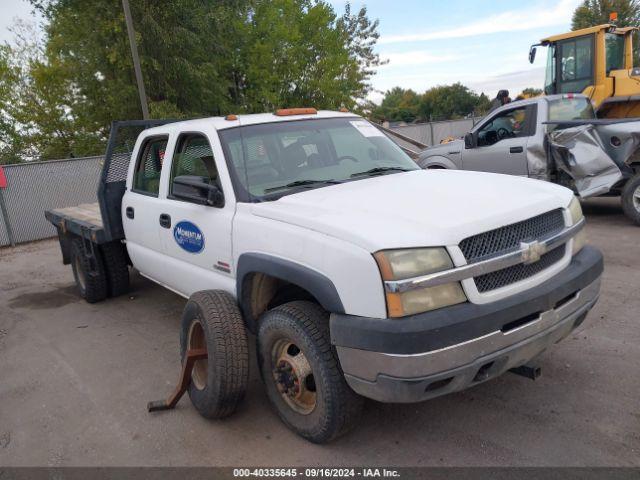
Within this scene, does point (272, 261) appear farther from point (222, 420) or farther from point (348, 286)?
point (222, 420)

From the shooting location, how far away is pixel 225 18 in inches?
708

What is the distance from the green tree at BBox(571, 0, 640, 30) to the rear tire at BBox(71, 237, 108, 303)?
4274 cm

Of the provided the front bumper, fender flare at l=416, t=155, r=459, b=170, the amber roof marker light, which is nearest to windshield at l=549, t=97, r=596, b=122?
fender flare at l=416, t=155, r=459, b=170

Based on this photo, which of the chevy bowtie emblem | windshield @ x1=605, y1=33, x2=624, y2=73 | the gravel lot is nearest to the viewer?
the chevy bowtie emblem

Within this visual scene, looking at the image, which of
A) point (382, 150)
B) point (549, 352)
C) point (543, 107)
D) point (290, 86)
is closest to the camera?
point (549, 352)

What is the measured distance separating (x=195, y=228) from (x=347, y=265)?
5.67ft

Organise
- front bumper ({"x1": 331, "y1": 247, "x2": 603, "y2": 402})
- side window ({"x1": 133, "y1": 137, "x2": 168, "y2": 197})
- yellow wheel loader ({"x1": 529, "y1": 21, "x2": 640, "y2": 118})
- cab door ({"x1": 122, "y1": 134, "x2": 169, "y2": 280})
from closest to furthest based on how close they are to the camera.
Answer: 1. front bumper ({"x1": 331, "y1": 247, "x2": 603, "y2": 402})
2. cab door ({"x1": 122, "y1": 134, "x2": 169, "y2": 280})
3. side window ({"x1": 133, "y1": 137, "x2": 168, "y2": 197})
4. yellow wheel loader ({"x1": 529, "y1": 21, "x2": 640, "y2": 118})

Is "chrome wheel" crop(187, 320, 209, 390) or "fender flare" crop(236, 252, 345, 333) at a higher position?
"fender flare" crop(236, 252, 345, 333)

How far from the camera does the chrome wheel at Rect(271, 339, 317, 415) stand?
3057 mm

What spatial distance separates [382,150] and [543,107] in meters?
4.85

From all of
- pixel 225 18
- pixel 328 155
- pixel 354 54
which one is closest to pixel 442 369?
pixel 328 155

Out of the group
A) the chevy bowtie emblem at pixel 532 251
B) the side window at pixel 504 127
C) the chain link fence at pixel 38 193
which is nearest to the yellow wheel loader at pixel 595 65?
the side window at pixel 504 127

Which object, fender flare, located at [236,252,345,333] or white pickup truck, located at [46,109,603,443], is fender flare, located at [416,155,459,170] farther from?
fender flare, located at [236,252,345,333]

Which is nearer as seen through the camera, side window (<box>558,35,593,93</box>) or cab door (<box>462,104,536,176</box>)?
cab door (<box>462,104,536,176</box>)
